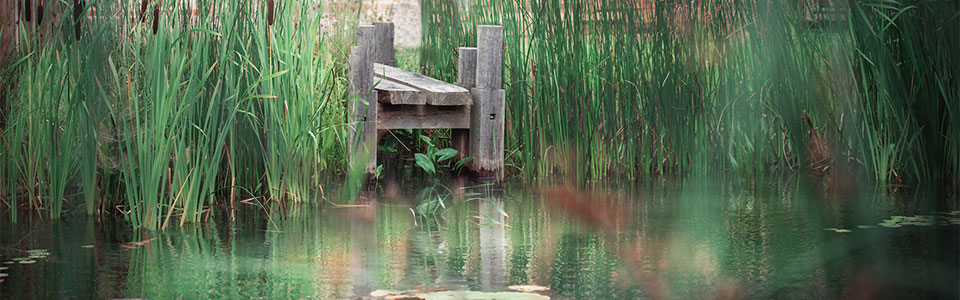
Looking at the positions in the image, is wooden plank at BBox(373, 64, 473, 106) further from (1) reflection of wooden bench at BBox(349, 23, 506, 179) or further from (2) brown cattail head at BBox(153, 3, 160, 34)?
(2) brown cattail head at BBox(153, 3, 160, 34)

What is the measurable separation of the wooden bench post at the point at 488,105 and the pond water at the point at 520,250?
0.65 meters

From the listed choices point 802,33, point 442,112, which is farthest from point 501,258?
point 802,33

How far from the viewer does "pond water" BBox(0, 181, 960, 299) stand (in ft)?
10.4

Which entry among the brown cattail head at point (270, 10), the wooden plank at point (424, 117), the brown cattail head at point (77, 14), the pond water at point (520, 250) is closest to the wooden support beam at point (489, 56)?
the wooden plank at point (424, 117)

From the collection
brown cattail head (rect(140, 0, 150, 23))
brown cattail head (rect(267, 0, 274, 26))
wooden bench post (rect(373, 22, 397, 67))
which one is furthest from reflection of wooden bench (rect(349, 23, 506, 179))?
brown cattail head (rect(140, 0, 150, 23))

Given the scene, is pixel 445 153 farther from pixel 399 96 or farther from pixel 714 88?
pixel 714 88

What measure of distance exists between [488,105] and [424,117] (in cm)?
33

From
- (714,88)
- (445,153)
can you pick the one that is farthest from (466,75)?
(714,88)

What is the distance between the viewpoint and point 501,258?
3.55 meters

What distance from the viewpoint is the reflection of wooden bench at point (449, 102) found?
5266mm

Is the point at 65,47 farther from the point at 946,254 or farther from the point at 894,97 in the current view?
the point at 894,97

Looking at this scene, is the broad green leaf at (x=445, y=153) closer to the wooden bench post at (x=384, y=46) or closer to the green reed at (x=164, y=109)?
the green reed at (x=164, y=109)

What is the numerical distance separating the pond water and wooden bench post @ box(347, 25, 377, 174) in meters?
0.41

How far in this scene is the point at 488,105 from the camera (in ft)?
18.2
